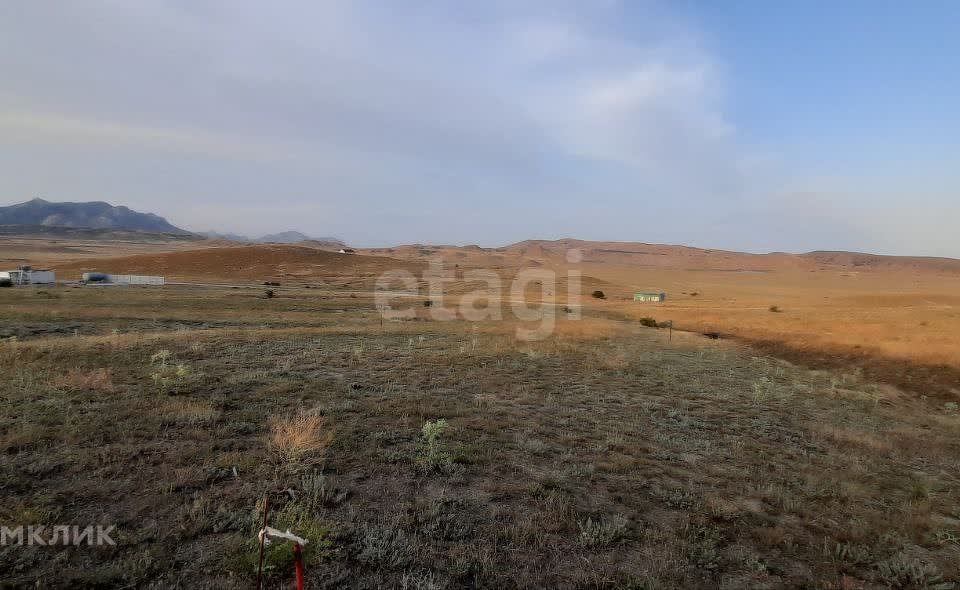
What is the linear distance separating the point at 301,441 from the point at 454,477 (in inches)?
85.5

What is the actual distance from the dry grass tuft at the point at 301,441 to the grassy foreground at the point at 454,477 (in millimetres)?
41

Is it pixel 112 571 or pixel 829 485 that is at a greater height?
pixel 112 571

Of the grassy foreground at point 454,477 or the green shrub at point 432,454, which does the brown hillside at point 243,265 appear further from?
the green shrub at point 432,454

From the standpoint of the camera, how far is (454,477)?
6082 mm

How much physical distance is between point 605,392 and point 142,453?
1006 centimetres

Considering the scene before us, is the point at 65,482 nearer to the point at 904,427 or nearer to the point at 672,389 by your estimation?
the point at 672,389

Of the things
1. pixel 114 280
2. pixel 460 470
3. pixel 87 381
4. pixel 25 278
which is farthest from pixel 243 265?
pixel 460 470

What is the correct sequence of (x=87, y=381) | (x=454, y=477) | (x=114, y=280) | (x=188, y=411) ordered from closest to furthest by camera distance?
(x=454, y=477), (x=188, y=411), (x=87, y=381), (x=114, y=280)

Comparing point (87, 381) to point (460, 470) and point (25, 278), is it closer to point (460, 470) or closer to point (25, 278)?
point (460, 470)

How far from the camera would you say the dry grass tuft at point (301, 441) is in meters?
6.07

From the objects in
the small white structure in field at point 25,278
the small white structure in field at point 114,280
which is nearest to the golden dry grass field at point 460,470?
the small white structure in field at point 25,278

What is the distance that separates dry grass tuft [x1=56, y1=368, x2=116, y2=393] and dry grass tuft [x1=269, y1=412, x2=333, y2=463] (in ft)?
14.2

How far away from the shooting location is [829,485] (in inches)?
264

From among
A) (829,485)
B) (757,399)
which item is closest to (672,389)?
(757,399)
